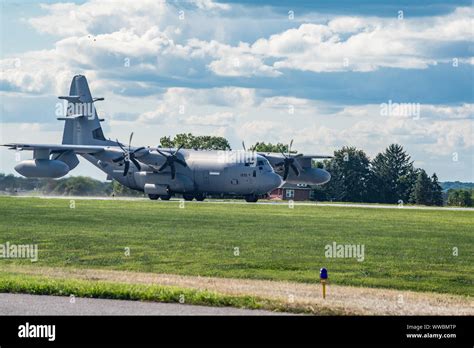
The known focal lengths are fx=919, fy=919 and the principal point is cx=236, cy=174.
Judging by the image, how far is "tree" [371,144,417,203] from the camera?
512 ft

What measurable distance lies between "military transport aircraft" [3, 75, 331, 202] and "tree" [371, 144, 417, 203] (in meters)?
69.9

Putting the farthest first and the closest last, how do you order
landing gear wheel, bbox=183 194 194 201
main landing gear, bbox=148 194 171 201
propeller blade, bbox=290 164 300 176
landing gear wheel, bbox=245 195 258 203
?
propeller blade, bbox=290 164 300 176 → landing gear wheel, bbox=183 194 194 201 → main landing gear, bbox=148 194 171 201 → landing gear wheel, bbox=245 195 258 203

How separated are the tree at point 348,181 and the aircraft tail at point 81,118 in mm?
62941

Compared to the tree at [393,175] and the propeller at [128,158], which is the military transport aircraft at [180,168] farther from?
the tree at [393,175]

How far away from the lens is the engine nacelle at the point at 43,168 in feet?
235

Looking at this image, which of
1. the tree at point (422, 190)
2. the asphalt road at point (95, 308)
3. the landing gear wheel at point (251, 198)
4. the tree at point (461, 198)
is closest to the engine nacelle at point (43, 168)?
the landing gear wheel at point (251, 198)

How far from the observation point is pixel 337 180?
155m

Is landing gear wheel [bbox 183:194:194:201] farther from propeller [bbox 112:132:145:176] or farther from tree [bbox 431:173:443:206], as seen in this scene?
tree [bbox 431:173:443:206]

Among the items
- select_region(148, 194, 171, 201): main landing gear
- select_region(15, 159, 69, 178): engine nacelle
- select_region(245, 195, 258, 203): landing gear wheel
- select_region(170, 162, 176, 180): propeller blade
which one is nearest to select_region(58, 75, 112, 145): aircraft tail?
select_region(148, 194, 171, 201): main landing gear

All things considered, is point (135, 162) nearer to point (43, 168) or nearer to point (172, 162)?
point (172, 162)

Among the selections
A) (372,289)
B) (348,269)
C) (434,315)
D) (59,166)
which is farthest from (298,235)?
(59,166)

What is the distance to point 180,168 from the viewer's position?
3088 inches

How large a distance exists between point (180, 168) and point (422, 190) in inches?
3068
